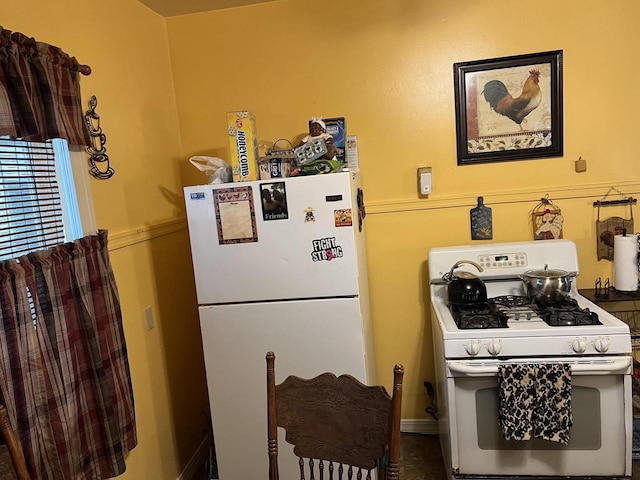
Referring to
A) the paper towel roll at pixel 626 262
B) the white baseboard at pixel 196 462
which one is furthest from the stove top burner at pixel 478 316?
the white baseboard at pixel 196 462

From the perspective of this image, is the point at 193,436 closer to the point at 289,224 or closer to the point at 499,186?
the point at 289,224

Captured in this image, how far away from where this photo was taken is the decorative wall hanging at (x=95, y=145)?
1881mm

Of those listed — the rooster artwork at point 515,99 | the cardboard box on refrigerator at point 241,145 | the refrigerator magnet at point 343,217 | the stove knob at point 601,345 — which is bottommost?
the stove knob at point 601,345

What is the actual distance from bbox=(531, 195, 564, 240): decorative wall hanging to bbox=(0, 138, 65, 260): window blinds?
2.20m

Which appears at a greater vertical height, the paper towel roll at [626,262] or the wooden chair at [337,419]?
the paper towel roll at [626,262]

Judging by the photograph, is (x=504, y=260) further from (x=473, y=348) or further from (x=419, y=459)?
(x=419, y=459)

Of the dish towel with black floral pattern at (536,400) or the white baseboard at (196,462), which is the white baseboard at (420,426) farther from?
the white baseboard at (196,462)

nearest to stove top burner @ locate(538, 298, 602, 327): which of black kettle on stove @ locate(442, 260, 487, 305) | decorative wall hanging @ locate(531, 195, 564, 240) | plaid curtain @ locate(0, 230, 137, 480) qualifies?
black kettle on stove @ locate(442, 260, 487, 305)

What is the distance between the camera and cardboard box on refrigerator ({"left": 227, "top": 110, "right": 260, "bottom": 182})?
6.51ft

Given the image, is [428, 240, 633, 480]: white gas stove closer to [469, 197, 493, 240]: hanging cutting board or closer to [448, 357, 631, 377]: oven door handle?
[448, 357, 631, 377]: oven door handle

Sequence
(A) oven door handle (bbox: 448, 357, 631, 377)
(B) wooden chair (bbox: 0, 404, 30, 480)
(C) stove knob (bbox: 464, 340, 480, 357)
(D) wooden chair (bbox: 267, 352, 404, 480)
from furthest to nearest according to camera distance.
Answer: (C) stove knob (bbox: 464, 340, 480, 357)
(A) oven door handle (bbox: 448, 357, 631, 377)
(D) wooden chair (bbox: 267, 352, 404, 480)
(B) wooden chair (bbox: 0, 404, 30, 480)

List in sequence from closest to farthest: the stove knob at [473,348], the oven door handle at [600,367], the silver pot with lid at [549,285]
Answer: the oven door handle at [600,367], the stove knob at [473,348], the silver pot with lid at [549,285]

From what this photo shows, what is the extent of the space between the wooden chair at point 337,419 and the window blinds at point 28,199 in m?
0.92

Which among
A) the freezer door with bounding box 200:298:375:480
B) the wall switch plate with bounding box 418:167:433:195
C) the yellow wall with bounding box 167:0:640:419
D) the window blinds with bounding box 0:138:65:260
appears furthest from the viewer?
the wall switch plate with bounding box 418:167:433:195
